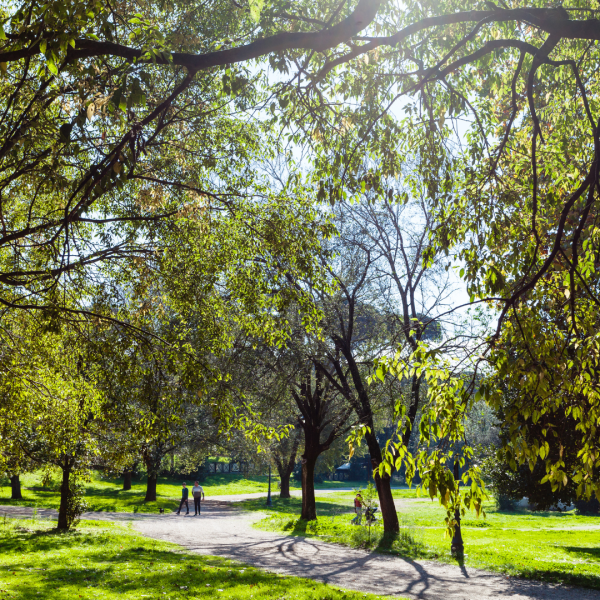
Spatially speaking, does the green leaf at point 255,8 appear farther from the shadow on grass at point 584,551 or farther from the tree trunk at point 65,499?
the shadow on grass at point 584,551

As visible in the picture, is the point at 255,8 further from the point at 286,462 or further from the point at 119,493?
the point at 119,493

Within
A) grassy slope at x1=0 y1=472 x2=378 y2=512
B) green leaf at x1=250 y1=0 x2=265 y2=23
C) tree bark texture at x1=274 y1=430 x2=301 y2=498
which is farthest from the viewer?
tree bark texture at x1=274 y1=430 x2=301 y2=498

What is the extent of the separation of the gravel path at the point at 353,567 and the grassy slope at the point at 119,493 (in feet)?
27.1

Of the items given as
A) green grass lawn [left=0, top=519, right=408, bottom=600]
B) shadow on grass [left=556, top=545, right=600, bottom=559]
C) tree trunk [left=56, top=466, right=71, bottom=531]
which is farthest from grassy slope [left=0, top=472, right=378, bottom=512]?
shadow on grass [left=556, top=545, right=600, bottom=559]

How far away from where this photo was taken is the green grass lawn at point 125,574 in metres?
9.62

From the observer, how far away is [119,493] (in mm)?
40156

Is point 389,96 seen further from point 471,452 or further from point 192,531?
point 192,531

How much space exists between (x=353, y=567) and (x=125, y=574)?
592 centimetres

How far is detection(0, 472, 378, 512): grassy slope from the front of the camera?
30.9 m

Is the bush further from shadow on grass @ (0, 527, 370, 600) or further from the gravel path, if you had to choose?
the gravel path

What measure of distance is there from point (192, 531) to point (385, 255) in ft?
43.9

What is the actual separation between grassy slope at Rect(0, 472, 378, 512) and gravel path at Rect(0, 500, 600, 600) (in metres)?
8.27

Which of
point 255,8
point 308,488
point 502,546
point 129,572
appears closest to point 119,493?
point 308,488

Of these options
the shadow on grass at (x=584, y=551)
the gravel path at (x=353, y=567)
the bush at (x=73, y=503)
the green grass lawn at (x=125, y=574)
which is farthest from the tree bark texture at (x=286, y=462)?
the green grass lawn at (x=125, y=574)
